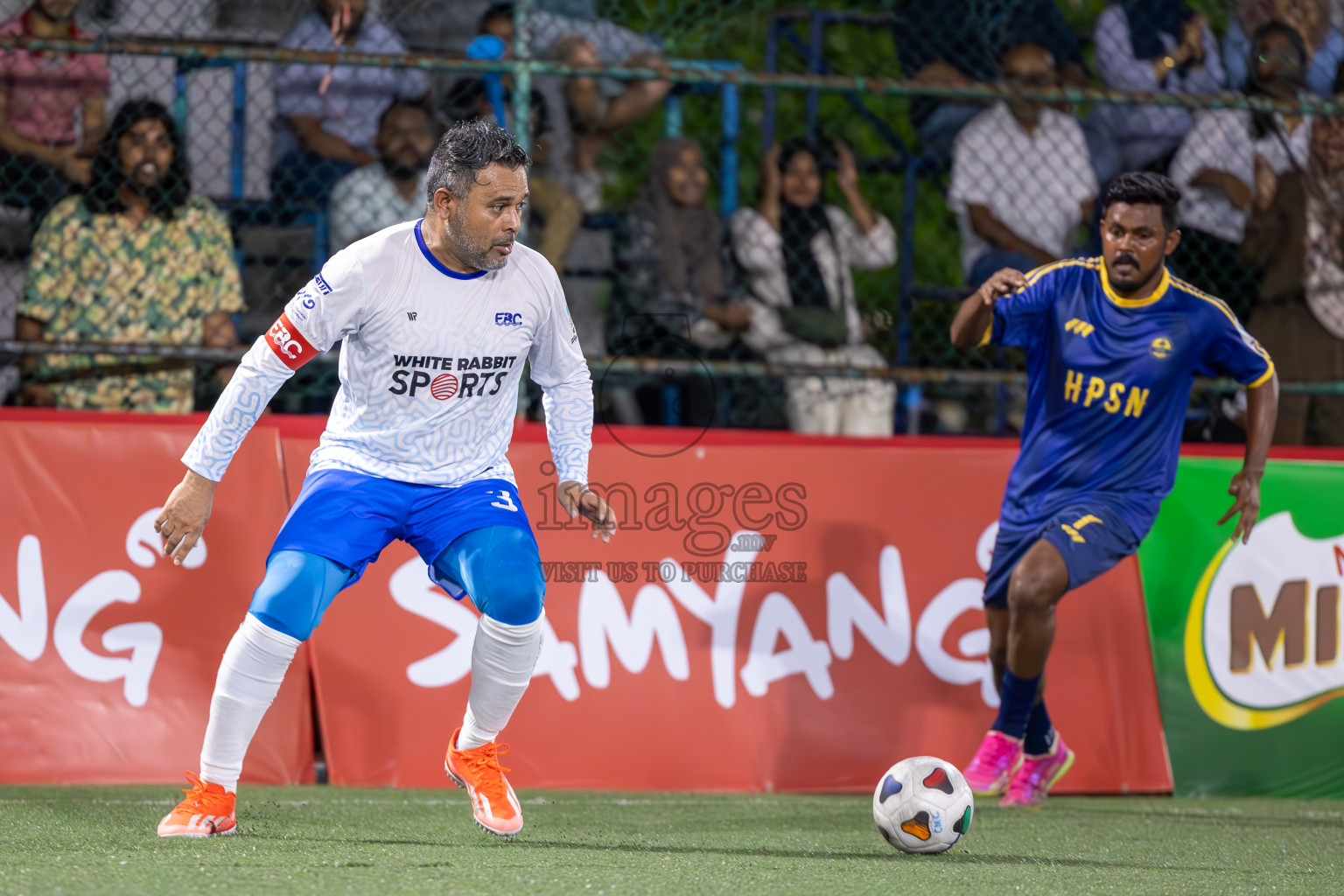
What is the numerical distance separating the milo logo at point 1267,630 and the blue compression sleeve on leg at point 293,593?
355 cm

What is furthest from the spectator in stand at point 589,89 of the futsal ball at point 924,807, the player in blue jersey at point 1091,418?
the futsal ball at point 924,807

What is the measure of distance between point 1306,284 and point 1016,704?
2.89 m

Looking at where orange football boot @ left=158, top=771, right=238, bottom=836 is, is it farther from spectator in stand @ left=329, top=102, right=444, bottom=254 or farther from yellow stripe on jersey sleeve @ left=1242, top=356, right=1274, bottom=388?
yellow stripe on jersey sleeve @ left=1242, top=356, right=1274, bottom=388

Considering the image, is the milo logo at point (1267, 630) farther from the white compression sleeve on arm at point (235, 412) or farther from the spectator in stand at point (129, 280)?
the spectator in stand at point (129, 280)

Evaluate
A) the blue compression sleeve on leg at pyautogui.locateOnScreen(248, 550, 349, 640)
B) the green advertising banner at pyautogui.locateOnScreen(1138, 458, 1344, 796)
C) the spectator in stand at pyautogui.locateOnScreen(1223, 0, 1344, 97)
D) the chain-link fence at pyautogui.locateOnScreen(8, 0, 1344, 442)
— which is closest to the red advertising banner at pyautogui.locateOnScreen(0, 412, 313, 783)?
the chain-link fence at pyautogui.locateOnScreen(8, 0, 1344, 442)

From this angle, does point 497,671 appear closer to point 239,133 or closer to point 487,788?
point 487,788

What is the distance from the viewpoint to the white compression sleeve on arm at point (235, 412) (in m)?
3.73

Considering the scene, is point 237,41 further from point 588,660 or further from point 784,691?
point 784,691

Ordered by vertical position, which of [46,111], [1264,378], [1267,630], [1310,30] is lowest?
[1267,630]

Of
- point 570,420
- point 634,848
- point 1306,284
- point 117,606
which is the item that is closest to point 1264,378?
point 1306,284

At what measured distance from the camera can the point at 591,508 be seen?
158 inches

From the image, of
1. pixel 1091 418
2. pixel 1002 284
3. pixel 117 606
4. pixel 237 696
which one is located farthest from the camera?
pixel 1091 418

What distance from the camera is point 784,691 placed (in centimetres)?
551

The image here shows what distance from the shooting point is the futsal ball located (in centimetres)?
384
